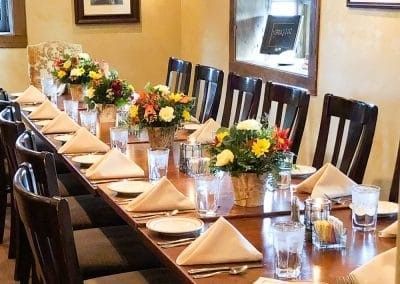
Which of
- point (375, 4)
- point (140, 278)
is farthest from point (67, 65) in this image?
point (140, 278)

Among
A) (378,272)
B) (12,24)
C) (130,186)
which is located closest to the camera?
(378,272)

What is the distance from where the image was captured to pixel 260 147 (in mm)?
2289

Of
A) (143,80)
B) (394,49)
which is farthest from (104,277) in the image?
(143,80)

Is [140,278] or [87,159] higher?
[87,159]

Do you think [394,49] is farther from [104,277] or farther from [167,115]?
[104,277]

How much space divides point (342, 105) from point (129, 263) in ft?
3.98

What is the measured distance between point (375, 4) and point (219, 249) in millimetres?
2298

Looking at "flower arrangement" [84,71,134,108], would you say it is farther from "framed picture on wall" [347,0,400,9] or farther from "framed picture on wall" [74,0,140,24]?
"framed picture on wall" [74,0,140,24]

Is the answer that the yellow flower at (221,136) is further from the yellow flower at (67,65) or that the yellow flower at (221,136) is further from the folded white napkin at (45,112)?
the yellow flower at (67,65)

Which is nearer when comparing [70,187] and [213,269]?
[213,269]

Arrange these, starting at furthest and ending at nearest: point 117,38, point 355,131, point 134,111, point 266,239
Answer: point 117,38
point 134,111
point 355,131
point 266,239

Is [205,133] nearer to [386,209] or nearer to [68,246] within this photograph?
[386,209]

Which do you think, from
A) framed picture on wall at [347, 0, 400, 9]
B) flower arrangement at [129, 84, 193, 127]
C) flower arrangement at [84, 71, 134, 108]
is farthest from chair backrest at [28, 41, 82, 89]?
flower arrangement at [129, 84, 193, 127]

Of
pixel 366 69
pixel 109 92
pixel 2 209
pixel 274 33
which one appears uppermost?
pixel 274 33
